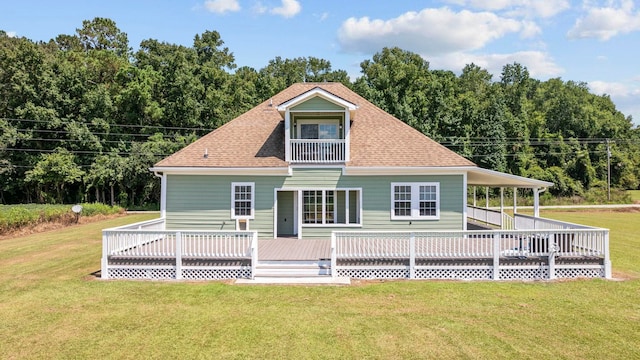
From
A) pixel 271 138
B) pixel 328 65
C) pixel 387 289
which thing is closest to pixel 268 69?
pixel 328 65

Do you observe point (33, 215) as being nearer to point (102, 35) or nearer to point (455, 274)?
point (455, 274)

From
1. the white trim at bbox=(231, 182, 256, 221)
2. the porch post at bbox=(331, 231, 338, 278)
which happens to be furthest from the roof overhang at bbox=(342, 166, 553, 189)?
the porch post at bbox=(331, 231, 338, 278)

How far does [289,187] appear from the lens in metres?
15.4

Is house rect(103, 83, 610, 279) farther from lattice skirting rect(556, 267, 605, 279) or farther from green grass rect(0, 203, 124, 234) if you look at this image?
green grass rect(0, 203, 124, 234)

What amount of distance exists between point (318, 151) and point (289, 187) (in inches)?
71.7

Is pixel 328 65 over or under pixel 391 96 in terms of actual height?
over

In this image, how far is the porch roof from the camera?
48.2 ft

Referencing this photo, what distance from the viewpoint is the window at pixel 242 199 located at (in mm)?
15502

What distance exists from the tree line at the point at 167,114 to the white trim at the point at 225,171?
25.1 m

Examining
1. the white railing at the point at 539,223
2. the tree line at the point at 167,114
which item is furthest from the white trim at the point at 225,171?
the tree line at the point at 167,114

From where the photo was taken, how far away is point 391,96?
42031mm

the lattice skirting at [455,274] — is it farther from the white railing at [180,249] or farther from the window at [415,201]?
the white railing at [180,249]

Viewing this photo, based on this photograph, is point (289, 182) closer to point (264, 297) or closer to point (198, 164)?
point (198, 164)

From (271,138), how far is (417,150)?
6.20 metres
